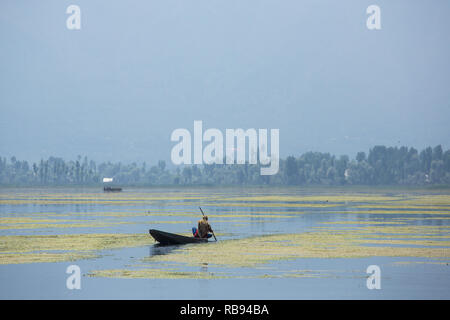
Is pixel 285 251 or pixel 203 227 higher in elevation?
pixel 203 227

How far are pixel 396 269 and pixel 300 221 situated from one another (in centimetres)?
3368

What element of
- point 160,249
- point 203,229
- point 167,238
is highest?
point 203,229

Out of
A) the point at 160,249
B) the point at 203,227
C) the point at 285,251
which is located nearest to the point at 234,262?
the point at 285,251

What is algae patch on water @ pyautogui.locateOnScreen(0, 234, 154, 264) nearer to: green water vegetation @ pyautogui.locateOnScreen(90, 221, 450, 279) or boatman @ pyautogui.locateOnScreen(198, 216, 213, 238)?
boatman @ pyautogui.locateOnScreen(198, 216, 213, 238)

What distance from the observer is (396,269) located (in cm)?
3672

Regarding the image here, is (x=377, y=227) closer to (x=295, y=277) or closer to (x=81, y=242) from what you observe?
(x=81, y=242)

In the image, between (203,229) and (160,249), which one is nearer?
(160,249)

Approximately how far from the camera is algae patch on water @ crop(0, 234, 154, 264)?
135 ft

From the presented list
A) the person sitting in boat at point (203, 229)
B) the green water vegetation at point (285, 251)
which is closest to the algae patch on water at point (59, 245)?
the person sitting in boat at point (203, 229)

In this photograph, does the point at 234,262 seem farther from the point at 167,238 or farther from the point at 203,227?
the point at 203,227

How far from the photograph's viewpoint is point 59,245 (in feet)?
155

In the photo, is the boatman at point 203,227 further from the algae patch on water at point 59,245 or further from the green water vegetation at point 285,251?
the algae patch on water at point 59,245

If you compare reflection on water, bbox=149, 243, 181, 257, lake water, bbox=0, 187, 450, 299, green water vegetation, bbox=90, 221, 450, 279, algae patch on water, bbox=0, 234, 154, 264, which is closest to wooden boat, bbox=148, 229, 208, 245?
reflection on water, bbox=149, 243, 181, 257
